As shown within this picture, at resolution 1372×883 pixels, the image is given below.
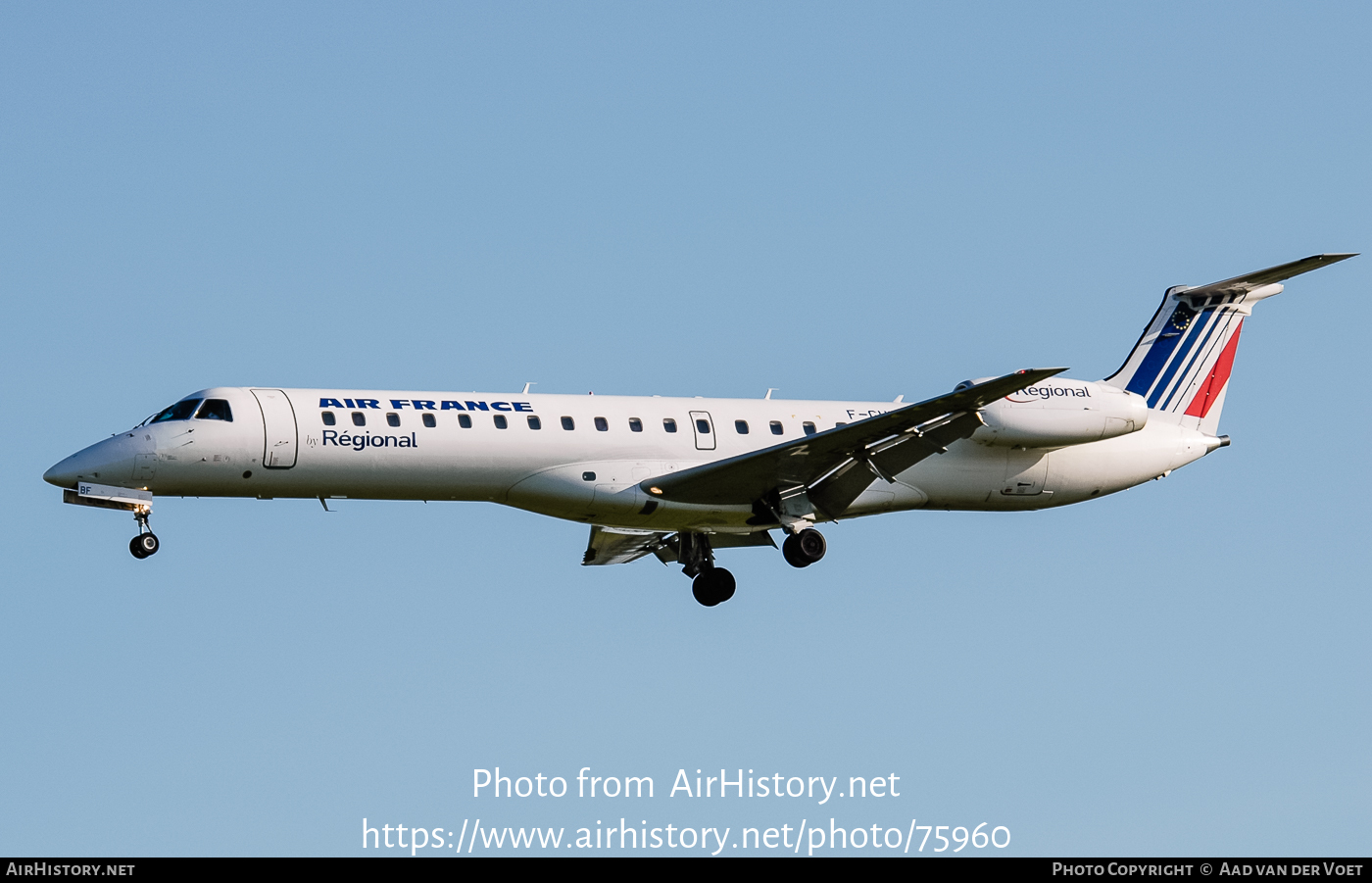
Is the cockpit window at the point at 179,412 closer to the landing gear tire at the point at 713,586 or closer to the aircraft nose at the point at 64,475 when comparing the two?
the aircraft nose at the point at 64,475

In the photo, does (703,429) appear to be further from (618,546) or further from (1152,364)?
(1152,364)

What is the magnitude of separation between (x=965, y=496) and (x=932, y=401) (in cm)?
409

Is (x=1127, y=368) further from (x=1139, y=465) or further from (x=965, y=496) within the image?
(x=965, y=496)

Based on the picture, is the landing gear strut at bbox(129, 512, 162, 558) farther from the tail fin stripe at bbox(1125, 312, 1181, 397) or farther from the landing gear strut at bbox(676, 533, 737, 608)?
the tail fin stripe at bbox(1125, 312, 1181, 397)

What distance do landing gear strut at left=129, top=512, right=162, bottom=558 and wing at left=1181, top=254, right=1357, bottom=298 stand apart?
1768 centimetres

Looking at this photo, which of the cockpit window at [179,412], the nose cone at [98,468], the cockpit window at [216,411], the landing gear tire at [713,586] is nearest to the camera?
the nose cone at [98,468]

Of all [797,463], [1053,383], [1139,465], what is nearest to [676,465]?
[797,463]

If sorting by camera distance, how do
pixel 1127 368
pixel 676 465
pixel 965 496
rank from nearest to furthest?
pixel 676 465, pixel 965 496, pixel 1127 368

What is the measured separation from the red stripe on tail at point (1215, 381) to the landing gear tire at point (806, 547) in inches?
300

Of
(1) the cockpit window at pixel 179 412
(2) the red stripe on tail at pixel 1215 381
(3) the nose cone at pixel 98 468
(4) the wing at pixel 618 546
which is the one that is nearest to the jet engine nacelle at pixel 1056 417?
(2) the red stripe on tail at pixel 1215 381

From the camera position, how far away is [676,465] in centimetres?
2858

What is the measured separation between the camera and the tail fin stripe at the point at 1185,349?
1277 inches

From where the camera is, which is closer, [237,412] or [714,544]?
[237,412]

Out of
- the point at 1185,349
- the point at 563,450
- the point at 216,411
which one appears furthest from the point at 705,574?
the point at 1185,349
